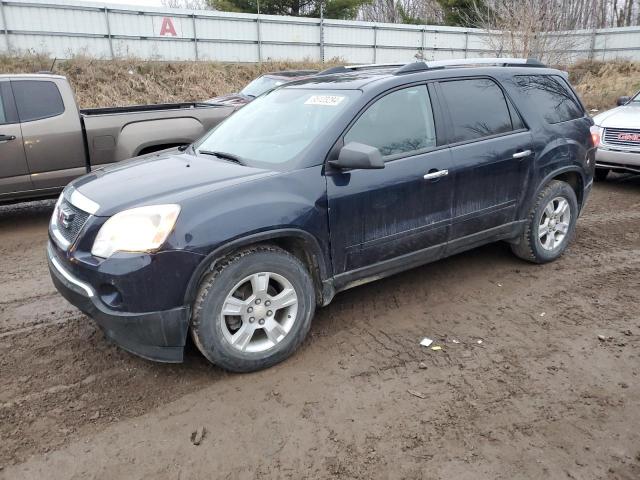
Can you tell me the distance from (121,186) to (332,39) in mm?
20740

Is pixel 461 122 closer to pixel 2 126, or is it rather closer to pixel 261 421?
pixel 261 421

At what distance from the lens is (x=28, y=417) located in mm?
2936

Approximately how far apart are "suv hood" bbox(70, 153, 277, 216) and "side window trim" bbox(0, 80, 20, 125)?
3269 millimetres

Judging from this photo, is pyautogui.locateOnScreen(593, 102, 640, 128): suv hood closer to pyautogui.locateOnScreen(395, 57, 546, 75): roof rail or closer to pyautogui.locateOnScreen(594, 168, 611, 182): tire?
pyautogui.locateOnScreen(594, 168, 611, 182): tire

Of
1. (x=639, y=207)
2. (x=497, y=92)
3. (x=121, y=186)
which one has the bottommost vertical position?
(x=639, y=207)

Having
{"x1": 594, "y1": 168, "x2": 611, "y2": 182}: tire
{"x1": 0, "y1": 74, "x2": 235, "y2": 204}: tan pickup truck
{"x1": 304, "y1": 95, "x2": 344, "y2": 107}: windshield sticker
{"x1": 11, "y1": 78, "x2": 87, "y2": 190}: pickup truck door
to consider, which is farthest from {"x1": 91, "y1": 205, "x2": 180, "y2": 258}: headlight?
{"x1": 594, "y1": 168, "x2": 611, "y2": 182}: tire

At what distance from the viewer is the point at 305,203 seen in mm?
3371

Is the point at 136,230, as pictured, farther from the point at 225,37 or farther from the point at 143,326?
the point at 225,37

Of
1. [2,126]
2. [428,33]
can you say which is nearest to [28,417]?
[2,126]

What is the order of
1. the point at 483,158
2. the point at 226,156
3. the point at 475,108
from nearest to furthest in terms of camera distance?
the point at 226,156
the point at 483,158
the point at 475,108

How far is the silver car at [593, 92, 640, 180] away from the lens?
25.7 feet

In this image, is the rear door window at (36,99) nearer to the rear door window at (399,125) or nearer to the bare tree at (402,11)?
the rear door window at (399,125)

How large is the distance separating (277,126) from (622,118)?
6682 mm

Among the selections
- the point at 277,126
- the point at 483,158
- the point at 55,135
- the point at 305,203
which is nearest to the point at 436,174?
the point at 483,158
